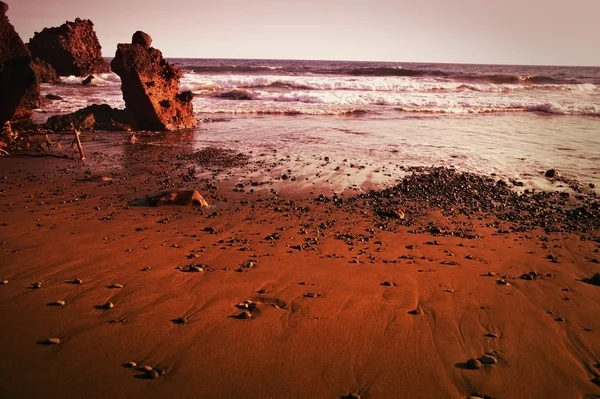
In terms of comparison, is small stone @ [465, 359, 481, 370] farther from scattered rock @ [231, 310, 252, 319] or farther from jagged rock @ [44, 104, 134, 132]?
jagged rock @ [44, 104, 134, 132]

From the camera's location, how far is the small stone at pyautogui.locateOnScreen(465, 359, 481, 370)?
12.2 feet

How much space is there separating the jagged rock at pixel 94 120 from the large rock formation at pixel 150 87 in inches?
21.2

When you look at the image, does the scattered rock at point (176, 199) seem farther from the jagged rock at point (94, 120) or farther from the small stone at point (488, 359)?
the jagged rock at point (94, 120)

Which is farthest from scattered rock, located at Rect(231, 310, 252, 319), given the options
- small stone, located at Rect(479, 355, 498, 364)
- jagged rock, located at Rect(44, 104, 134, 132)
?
jagged rock, located at Rect(44, 104, 134, 132)

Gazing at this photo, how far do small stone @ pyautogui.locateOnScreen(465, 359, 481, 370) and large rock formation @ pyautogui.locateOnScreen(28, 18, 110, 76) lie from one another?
58.3m

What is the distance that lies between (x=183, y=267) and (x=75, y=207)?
3839mm

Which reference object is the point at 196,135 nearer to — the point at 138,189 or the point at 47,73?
the point at 138,189

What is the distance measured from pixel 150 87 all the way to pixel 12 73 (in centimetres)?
480

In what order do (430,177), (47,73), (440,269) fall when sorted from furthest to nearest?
(47,73)
(430,177)
(440,269)

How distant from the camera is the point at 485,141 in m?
14.8

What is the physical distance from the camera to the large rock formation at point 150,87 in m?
15.8

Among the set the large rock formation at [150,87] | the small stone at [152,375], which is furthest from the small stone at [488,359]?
the large rock formation at [150,87]

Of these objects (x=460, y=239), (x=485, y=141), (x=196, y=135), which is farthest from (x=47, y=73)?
(x=460, y=239)

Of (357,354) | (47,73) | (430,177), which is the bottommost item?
(357,354)
